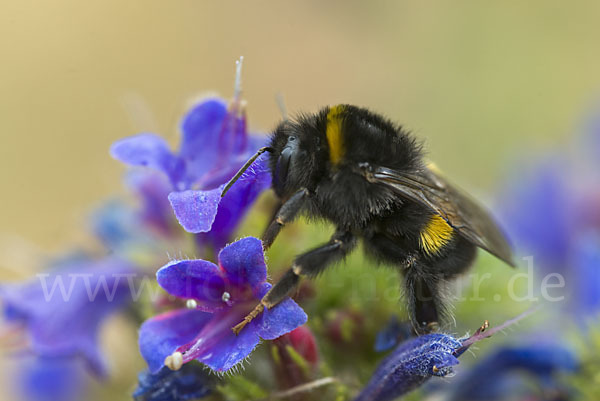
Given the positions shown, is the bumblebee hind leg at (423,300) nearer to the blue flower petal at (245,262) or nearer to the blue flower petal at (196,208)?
the blue flower petal at (245,262)

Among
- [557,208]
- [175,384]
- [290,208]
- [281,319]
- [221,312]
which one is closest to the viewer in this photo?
[281,319]

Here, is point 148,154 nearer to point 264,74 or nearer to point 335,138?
point 335,138

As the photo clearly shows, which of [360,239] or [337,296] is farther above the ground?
[360,239]

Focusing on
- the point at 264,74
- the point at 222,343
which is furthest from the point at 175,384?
the point at 264,74

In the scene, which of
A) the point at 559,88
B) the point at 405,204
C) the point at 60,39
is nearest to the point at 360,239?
the point at 405,204

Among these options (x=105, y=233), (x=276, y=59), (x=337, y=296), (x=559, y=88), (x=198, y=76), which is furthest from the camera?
(x=276, y=59)

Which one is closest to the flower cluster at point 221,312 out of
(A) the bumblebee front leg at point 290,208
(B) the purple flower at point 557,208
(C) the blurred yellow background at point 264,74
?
(A) the bumblebee front leg at point 290,208

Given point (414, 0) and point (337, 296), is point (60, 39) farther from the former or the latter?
point (337, 296)
